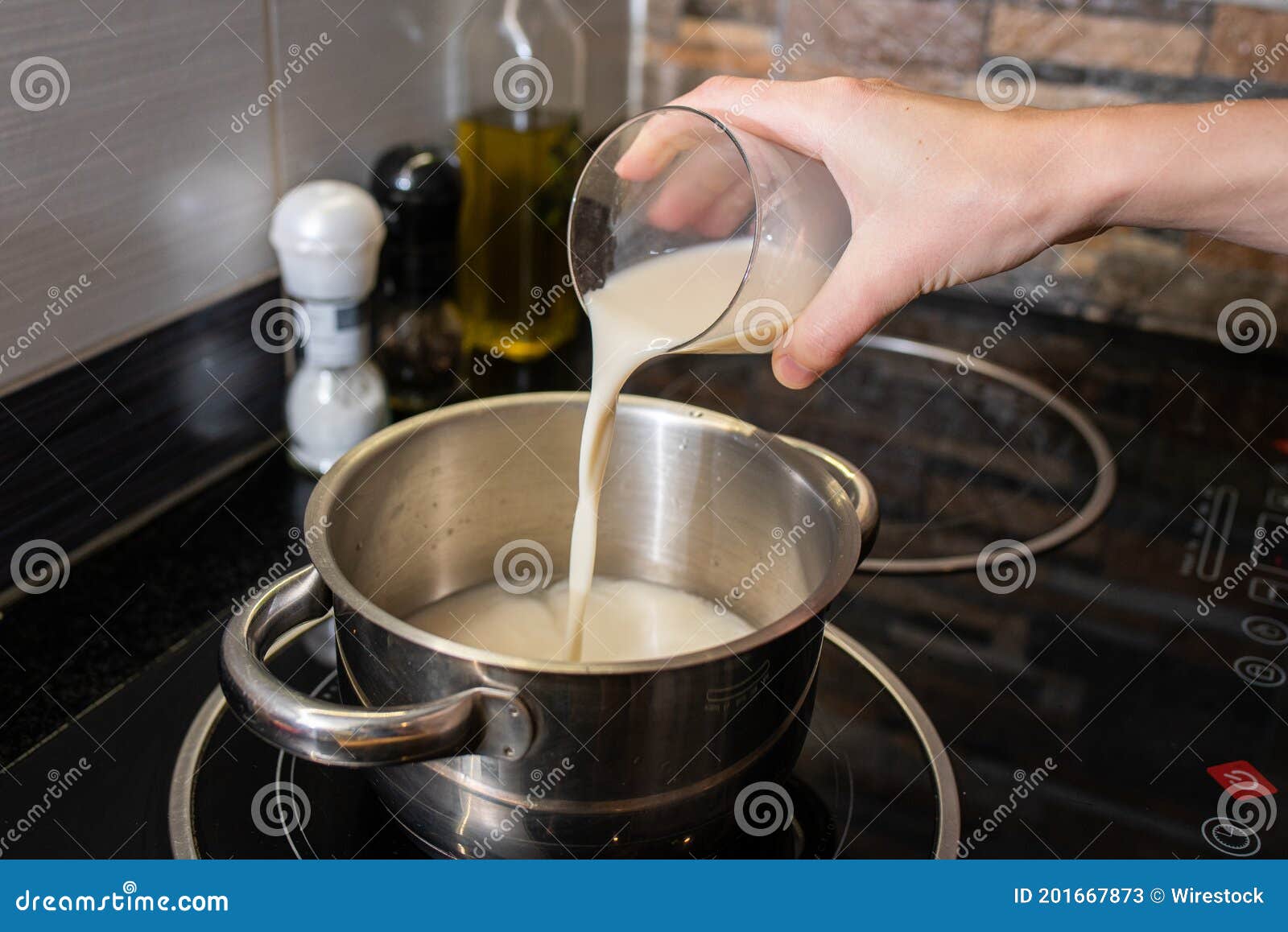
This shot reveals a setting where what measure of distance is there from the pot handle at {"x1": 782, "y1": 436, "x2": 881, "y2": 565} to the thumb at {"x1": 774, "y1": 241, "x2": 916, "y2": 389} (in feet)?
0.21

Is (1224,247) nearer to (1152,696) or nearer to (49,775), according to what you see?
(1152,696)

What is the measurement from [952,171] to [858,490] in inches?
7.0

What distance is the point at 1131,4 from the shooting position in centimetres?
115

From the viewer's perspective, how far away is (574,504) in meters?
0.78

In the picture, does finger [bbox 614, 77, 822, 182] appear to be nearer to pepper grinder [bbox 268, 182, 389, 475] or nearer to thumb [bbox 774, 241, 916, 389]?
thumb [bbox 774, 241, 916, 389]

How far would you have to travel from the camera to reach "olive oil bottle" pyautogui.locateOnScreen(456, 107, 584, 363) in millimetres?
1037

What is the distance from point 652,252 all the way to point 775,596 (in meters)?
0.22

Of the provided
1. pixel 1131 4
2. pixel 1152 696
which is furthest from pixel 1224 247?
pixel 1152 696

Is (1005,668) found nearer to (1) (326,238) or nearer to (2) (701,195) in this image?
(2) (701,195)

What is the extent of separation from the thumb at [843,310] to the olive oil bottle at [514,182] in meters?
0.44

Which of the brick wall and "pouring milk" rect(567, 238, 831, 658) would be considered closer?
"pouring milk" rect(567, 238, 831, 658)

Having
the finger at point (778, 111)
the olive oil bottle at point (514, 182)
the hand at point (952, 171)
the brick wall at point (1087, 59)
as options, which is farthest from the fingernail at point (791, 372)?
the brick wall at point (1087, 59)

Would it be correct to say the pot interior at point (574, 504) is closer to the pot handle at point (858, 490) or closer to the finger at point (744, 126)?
the pot handle at point (858, 490)

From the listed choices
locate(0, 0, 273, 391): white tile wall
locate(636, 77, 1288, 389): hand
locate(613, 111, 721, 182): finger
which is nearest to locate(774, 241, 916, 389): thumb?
locate(636, 77, 1288, 389): hand
